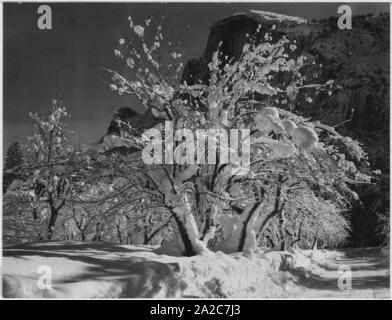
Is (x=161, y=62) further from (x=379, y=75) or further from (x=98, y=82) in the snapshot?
(x=379, y=75)

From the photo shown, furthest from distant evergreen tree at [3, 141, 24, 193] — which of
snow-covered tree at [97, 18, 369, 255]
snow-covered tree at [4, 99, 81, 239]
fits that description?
snow-covered tree at [97, 18, 369, 255]

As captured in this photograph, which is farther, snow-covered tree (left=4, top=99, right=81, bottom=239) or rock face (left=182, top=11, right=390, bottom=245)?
rock face (left=182, top=11, right=390, bottom=245)

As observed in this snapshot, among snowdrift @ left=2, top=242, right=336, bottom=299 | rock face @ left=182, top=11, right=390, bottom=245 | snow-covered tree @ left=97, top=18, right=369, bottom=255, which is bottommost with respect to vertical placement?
snowdrift @ left=2, top=242, right=336, bottom=299

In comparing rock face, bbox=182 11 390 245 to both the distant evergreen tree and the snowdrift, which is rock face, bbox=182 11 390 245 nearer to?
the distant evergreen tree

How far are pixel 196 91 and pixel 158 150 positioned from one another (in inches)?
74.8

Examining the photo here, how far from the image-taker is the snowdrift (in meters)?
6.07

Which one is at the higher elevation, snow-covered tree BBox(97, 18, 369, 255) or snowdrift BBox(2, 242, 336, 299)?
snow-covered tree BBox(97, 18, 369, 255)

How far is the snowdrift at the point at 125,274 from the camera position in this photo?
19.9 ft

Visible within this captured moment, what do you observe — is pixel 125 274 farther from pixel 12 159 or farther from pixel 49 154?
pixel 12 159

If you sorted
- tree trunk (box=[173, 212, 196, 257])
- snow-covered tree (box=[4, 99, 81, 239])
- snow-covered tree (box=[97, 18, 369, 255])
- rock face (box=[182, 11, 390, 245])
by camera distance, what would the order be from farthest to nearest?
rock face (box=[182, 11, 390, 245]) < snow-covered tree (box=[4, 99, 81, 239]) < tree trunk (box=[173, 212, 196, 257]) < snow-covered tree (box=[97, 18, 369, 255])

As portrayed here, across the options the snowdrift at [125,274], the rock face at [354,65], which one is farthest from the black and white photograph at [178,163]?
the rock face at [354,65]

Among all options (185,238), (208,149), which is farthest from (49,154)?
(208,149)

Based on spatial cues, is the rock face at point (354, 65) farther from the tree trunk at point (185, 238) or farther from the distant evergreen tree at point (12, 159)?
the tree trunk at point (185, 238)
